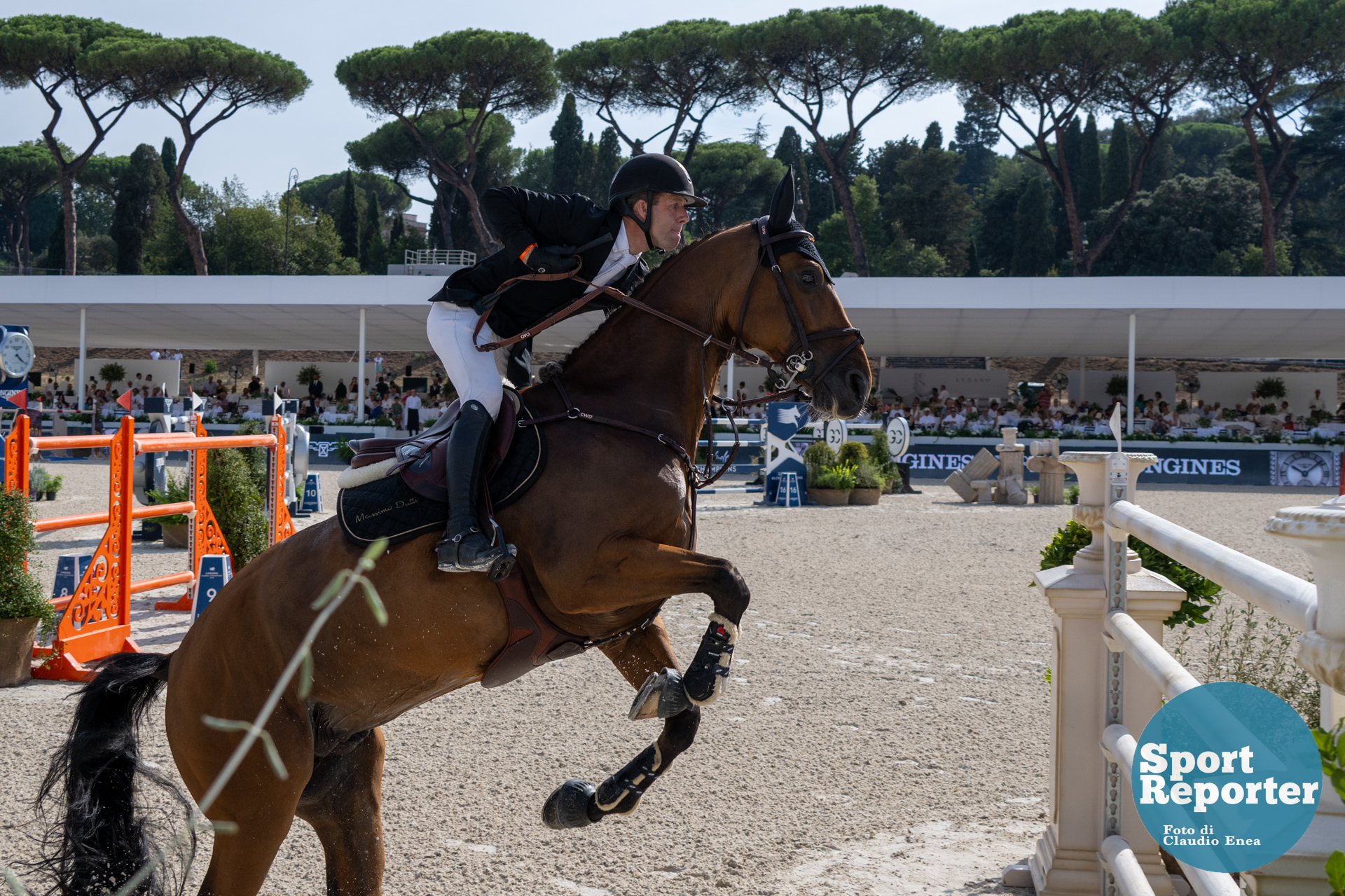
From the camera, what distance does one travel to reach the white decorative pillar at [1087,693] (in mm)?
2807

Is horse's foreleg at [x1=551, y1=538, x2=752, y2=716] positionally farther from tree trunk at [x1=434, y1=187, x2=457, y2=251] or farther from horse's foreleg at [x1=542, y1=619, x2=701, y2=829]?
tree trunk at [x1=434, y1=187, x2=457, y2=251]

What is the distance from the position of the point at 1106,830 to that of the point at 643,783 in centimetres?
123

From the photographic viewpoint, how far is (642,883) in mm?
3027

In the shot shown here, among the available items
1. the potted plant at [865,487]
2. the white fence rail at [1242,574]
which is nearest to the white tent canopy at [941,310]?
the potted plant at [865,487]

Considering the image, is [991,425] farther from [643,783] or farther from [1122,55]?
[643,783]

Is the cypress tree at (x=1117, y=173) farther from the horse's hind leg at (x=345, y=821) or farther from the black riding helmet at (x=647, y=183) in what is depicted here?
the horse's hind leg at (x=345, y=821)

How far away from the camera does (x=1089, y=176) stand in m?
45.3

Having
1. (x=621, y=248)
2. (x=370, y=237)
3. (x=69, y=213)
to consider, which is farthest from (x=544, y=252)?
(x=370, y=237)

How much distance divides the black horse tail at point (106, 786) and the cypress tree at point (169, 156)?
51432 mm

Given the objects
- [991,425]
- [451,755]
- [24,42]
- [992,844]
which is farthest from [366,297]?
[992,844]

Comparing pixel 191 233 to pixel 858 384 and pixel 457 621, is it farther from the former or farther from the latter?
pixel 858 384

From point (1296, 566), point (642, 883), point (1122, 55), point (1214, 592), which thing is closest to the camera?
point (642, 883)

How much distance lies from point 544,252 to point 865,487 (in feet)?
43.7

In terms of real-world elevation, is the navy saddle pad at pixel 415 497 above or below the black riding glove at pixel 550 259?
below
